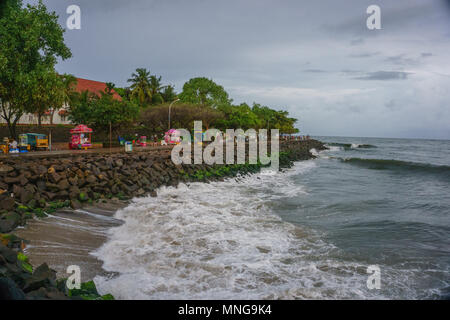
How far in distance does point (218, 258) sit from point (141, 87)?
54241 millimetres

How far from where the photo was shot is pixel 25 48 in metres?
15.8

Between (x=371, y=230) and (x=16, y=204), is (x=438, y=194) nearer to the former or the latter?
(x=371, y=230)

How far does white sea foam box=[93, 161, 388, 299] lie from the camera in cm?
511

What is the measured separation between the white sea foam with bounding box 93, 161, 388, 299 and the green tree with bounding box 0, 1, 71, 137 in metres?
10.8

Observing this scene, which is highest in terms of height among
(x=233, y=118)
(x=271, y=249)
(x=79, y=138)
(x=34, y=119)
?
(x=233, y=118)

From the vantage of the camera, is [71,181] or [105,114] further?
[105,114]

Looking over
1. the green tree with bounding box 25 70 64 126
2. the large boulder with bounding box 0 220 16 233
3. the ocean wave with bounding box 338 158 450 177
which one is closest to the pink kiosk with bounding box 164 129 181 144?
the green tree with bounding box 25 70 64 126

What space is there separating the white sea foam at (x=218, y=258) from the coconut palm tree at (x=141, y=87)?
150ft

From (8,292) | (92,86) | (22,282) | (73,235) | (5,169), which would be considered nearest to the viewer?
(8,292)

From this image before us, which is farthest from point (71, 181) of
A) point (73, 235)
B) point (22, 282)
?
point (22, 282)

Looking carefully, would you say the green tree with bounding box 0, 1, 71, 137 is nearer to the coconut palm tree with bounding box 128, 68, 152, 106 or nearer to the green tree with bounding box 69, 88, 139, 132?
the green tree with bounding box 69, 88, 139, 132

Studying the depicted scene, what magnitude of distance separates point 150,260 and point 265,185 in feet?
44.8

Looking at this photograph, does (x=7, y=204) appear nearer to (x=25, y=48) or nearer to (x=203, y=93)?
(x=25, y=48)
